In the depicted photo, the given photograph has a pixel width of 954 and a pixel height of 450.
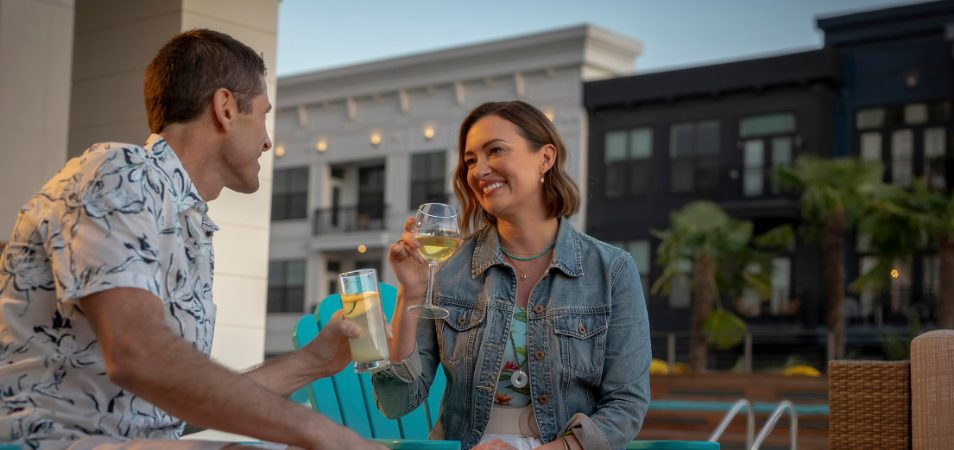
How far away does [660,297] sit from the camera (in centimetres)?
2542

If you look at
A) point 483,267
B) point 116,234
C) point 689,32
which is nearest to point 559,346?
point 483,267

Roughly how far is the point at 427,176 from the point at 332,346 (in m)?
27.3

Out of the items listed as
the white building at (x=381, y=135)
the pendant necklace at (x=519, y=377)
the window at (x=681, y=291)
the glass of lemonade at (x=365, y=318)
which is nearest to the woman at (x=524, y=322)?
the pendant necklace at (x=519, y=377)

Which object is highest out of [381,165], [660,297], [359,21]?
[359,21]

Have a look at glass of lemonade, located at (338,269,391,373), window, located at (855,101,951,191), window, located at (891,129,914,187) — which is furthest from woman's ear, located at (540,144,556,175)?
window, located at (891,129,914,187)

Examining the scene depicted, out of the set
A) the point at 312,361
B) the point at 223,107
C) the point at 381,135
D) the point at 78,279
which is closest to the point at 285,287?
the point at 381,135

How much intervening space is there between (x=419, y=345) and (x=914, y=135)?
22.2 meters

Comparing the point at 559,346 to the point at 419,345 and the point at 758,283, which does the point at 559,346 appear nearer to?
the point at 419,345

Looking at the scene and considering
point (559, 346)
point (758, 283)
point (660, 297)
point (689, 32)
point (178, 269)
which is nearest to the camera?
point (178, 269)

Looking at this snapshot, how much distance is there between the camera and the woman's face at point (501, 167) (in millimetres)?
3053

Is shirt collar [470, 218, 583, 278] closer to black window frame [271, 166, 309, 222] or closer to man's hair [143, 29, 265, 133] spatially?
man's hair [143, 29, 265, 133]

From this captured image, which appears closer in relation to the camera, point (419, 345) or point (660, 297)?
point (419, 345)

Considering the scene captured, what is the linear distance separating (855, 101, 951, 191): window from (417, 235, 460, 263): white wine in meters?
22.0

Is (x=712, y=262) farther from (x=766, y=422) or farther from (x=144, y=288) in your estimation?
(x=144, y=288)
